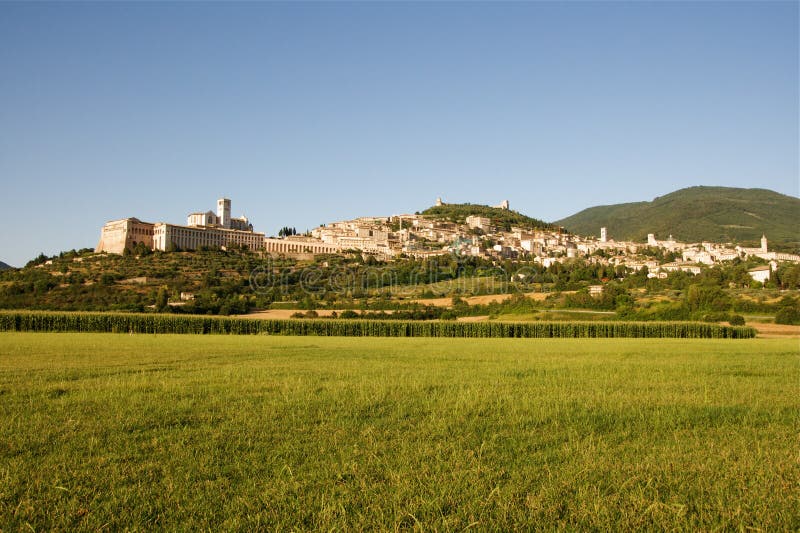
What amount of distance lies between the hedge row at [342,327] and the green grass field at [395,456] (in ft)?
108

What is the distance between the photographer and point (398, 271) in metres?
101

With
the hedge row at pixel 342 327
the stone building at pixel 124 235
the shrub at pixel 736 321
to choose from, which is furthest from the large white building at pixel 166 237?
the shrub at pixel 736 321

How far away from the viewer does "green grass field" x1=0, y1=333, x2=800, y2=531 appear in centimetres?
389

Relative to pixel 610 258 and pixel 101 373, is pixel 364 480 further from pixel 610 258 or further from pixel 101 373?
pixel 610 258

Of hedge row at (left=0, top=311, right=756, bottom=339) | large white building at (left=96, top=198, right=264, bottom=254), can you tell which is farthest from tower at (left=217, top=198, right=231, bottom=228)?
hedge row at (left=0, top=311, right=756, bottom=339)

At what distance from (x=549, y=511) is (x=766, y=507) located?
1.55m

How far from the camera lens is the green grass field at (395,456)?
389 centimetres

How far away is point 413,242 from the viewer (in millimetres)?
150500

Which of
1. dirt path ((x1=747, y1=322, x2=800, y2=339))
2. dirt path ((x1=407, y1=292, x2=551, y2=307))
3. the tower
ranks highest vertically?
the tower

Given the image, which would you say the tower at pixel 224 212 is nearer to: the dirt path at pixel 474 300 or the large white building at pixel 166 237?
the large white building at pixel 166 237

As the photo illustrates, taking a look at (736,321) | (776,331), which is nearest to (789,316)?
(736,321)

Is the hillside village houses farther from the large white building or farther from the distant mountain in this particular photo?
the distant mountain

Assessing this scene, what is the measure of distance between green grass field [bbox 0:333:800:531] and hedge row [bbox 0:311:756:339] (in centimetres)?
3298

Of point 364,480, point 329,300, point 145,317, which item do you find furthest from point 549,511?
point 329,300
